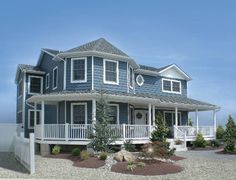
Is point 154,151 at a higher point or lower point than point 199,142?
higher

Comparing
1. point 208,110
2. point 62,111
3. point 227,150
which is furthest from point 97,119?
point 208,110

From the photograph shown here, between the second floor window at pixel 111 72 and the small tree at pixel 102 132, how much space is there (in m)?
4.64

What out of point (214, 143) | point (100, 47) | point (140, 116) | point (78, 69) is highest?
point (100, 47)

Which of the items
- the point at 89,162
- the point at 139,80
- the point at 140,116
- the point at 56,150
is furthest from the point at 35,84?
the point at 89,162

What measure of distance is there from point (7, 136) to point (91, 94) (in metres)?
10.2

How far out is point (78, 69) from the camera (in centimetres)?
2467

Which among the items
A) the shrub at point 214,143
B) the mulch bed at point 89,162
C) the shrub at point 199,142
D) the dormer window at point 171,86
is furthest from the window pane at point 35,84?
the shrub at point 214,143

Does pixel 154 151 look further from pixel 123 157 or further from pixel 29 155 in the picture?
pixel 29 155

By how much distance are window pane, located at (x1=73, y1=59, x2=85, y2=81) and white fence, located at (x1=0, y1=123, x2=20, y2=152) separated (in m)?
7.36

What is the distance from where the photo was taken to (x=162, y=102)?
26.7 meters

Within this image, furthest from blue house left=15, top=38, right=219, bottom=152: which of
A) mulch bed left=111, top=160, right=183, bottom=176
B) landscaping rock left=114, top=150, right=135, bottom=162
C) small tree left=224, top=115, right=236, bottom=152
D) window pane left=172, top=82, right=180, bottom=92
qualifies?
mulch bed left=111, top=160, right=183, bottom=176

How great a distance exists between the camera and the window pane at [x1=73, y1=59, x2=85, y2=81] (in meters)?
24.5

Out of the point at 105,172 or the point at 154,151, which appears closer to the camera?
the point at 105,172

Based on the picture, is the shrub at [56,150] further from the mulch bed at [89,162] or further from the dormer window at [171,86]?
the dormer window at [171,86]
